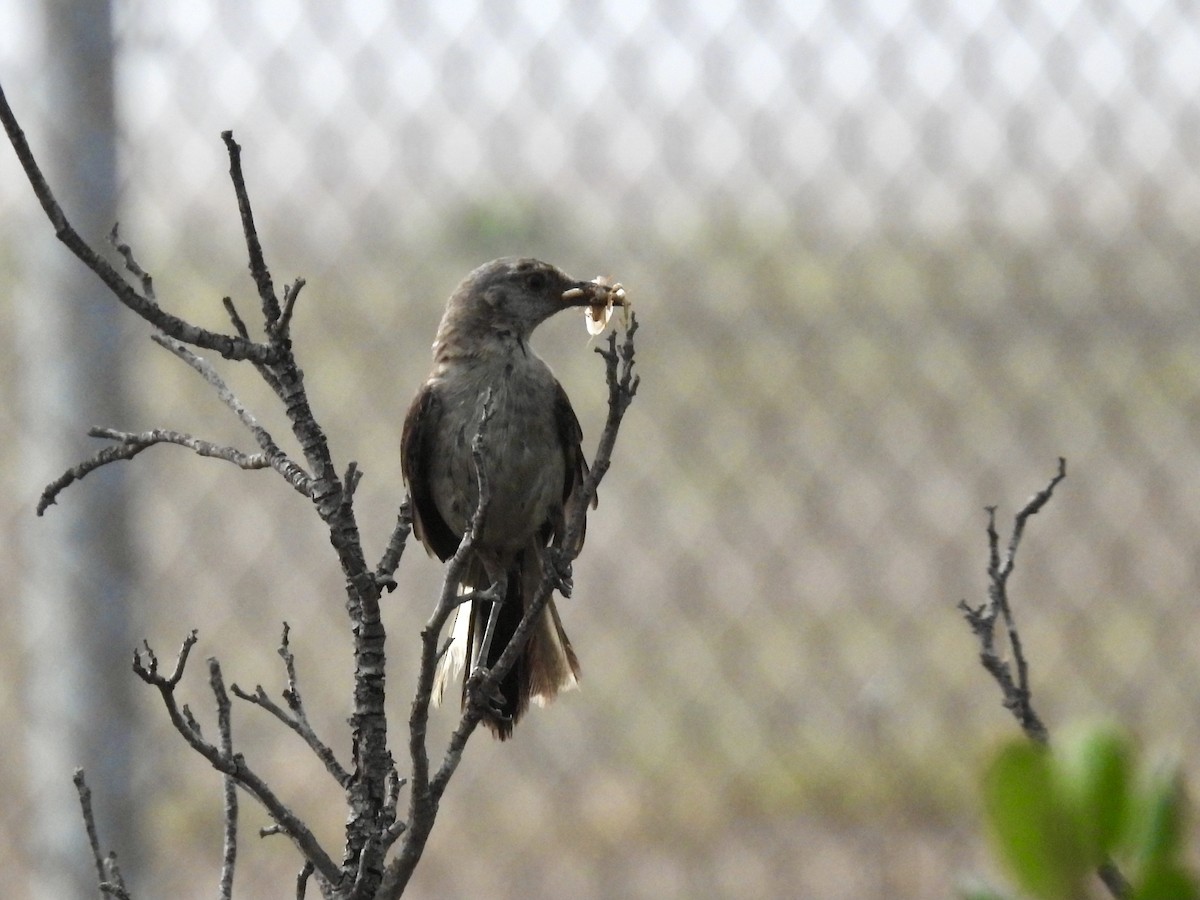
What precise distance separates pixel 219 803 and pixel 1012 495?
2099 millimetres

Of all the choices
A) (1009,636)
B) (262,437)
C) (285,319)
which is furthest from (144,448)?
(1009,636)

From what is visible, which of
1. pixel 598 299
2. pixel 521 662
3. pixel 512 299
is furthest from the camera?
pixel 512 299

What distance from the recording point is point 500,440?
2232 mm

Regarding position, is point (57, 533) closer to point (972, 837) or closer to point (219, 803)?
point (219, 803)

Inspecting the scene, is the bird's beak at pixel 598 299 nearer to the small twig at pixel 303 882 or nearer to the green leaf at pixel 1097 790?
the small twig at pixel 303 882

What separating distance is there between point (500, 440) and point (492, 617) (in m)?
0.72

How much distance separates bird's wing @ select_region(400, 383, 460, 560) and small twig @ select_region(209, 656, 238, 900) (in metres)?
1.11

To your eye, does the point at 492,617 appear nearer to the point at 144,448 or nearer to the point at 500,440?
the point at 144,448

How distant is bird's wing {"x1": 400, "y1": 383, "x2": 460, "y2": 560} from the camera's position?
91.0 inches

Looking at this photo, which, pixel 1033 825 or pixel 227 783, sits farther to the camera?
pixel 227 783

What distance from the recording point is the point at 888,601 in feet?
12.1

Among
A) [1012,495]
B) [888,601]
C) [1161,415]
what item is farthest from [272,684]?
[1161,415]

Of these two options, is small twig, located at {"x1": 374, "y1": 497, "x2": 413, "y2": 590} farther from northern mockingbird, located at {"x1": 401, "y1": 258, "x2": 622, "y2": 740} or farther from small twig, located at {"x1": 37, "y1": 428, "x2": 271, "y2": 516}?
northern mockingbird, located at {"x1": 401, "y1": 258, "x2": 622, "y2": 740}

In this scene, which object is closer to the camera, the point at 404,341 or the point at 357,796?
the point at 357,796
